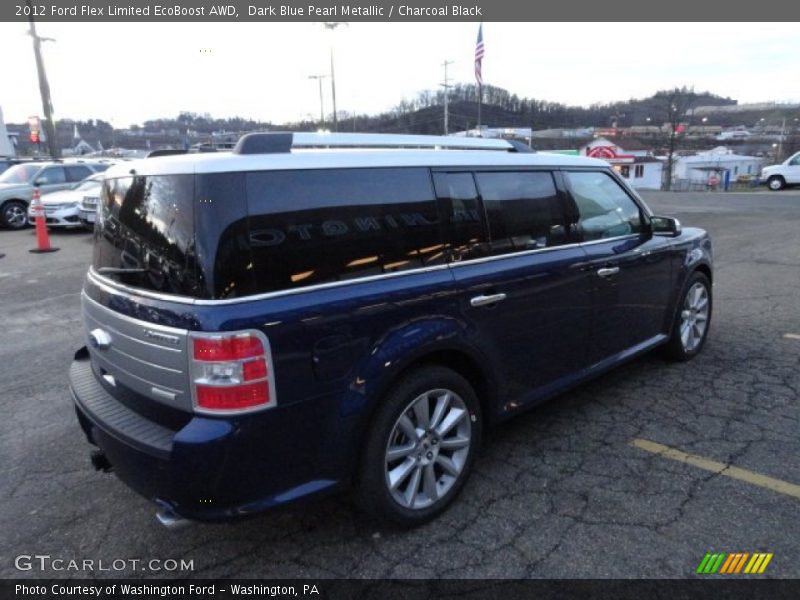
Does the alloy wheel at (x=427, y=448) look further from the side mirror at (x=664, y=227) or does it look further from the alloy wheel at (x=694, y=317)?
the alloy wheel at (x=694, y=317)

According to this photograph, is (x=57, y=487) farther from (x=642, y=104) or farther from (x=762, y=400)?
(x=642, y=104)

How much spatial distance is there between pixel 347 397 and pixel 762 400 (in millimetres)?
3284

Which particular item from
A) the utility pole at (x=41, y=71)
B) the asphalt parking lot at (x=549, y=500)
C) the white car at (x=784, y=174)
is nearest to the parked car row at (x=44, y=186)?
the utility pole at (x=41, y=71)

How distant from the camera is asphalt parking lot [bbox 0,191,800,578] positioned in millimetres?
2576

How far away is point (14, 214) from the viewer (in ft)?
47.4

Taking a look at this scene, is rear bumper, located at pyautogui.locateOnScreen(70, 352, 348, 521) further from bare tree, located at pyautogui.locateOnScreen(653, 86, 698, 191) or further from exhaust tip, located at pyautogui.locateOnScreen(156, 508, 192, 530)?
bare tree, located at pyautogui.locateOnScreen(653, 86, 698, 191)

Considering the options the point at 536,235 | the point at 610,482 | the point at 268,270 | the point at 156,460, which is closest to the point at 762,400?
the point at 610,482

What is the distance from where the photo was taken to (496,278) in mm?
3055

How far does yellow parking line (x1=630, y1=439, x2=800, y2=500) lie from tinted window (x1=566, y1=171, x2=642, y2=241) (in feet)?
4.49

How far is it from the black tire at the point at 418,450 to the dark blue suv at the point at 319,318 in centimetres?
1

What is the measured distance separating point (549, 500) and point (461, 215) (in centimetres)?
157

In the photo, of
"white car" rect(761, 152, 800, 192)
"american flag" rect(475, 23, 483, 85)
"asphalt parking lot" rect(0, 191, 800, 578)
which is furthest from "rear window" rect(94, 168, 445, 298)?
"white car" rect(761, 152, 800, 192)

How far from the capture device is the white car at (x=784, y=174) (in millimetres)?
26547

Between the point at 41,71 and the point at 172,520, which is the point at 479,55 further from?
the point at 172,520
